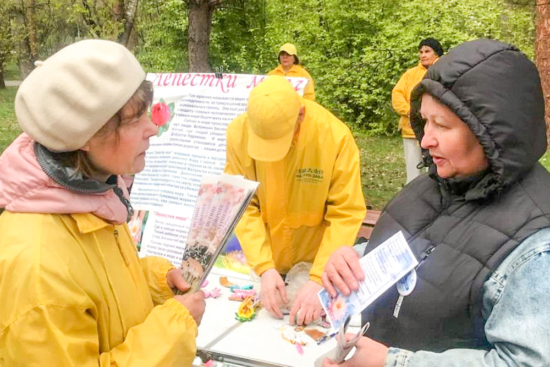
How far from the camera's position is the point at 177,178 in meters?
3.25

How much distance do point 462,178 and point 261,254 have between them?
3.68 feet

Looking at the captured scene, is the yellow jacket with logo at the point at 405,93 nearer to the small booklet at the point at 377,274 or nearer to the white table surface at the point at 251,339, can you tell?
the white table surface at the point at 251,339

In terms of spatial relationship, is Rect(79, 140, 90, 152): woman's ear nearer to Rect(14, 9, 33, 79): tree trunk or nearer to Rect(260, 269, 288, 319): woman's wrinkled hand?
Rect(260, 269, 288, 319): woman's wrinkled hand

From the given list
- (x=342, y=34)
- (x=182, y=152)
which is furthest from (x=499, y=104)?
(x=342, y=34)

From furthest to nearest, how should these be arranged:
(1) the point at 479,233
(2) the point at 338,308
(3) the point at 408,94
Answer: (3) the point at 408,94, (2) the point at 338,308, (1) the point at 479,233

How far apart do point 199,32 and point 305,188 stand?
6.81 m

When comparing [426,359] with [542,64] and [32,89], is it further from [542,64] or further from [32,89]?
[542,64]

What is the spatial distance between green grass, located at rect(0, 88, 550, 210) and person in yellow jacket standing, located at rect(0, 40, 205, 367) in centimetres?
513

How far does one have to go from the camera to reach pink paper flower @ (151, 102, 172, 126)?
11.1ft

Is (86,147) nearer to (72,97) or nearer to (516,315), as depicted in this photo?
(72,97)

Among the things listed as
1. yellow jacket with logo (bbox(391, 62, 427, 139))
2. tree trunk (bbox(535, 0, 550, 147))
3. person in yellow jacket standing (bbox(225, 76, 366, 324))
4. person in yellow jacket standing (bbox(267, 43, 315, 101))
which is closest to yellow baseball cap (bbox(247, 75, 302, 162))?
person in yellow jacket standing (bbox(225, 76, 366, 324))

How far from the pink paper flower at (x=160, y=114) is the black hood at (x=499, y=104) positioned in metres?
2.26

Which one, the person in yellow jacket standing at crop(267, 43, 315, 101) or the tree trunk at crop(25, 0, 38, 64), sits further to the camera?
the tree trunk at crop(25, 0, 38, 64)

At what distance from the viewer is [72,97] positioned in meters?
1.22
